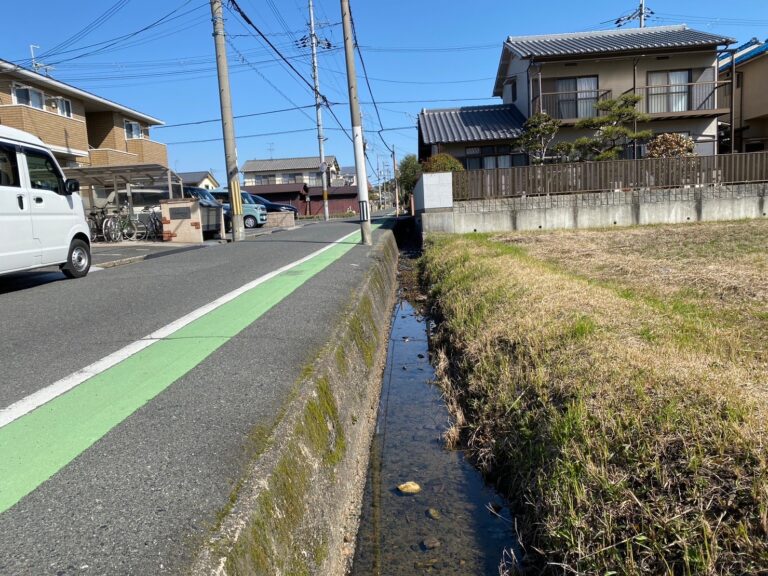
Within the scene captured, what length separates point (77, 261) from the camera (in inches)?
333

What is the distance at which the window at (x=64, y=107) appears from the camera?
70.8ft

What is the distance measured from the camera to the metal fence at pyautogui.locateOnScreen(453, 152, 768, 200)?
1616 centimetres

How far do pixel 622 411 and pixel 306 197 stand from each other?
2100 inches

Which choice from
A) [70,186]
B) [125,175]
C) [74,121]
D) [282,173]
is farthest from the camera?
[282,173]

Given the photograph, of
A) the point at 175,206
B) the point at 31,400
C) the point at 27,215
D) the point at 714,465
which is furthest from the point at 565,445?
the point at 175,206

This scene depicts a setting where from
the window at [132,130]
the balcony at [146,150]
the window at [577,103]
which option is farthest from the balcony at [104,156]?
the window at [577,103]

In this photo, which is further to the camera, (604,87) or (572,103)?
(604,87)

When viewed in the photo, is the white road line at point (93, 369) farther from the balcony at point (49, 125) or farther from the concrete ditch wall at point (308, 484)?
the balcony at point (49, 125)

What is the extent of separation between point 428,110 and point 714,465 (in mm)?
25275

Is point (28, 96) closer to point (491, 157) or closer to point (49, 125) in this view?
point (49, 125)

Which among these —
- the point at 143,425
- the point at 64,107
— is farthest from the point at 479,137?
the point at 143,425

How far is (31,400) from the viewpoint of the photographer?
127 inches

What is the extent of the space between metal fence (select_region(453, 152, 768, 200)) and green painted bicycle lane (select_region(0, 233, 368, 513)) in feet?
39.3

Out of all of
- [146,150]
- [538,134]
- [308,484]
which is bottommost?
[308,484]
